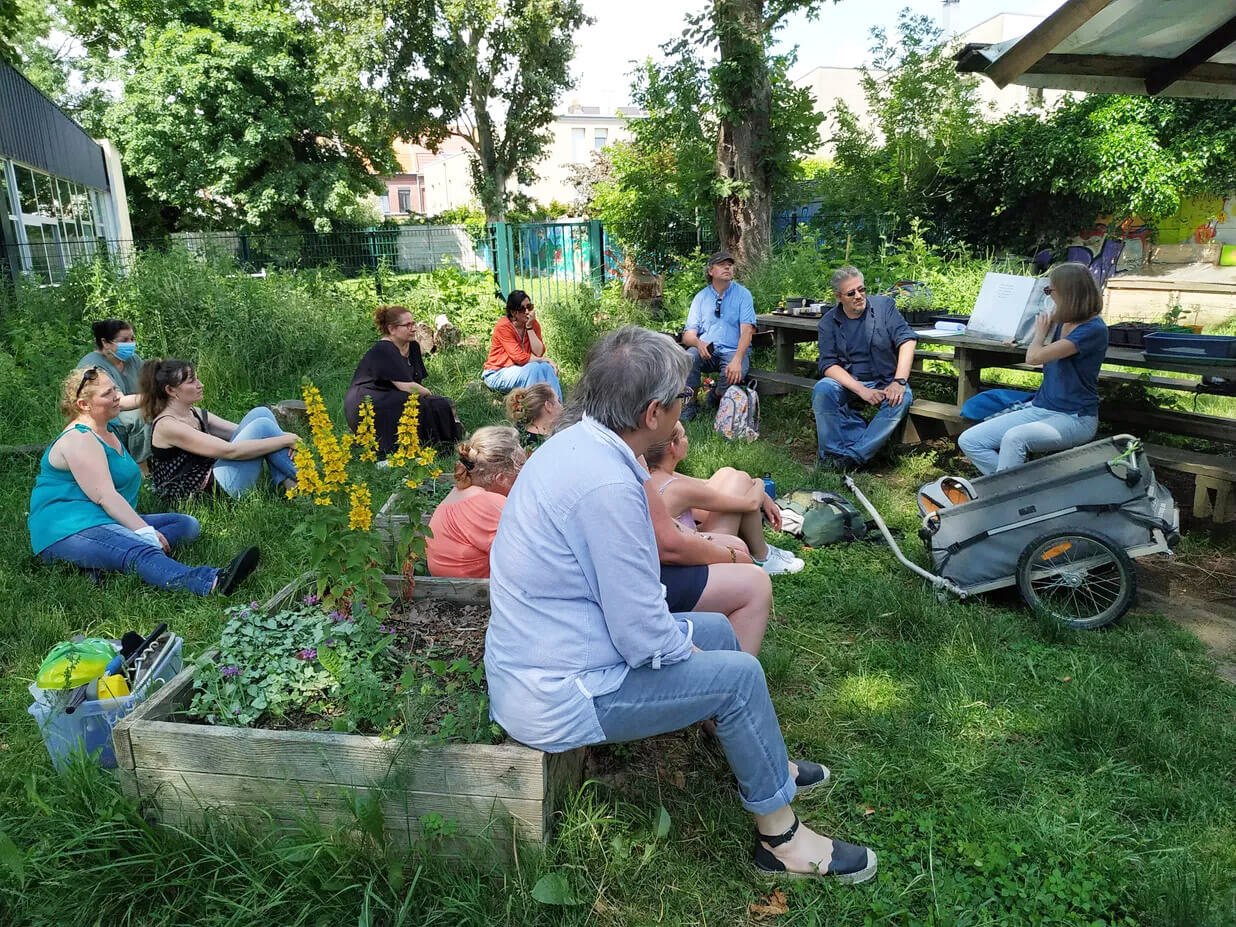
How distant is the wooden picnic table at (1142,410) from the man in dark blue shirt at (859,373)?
285mm

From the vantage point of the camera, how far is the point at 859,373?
6273mm

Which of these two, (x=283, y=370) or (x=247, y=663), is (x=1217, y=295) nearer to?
(x=283, y=370)

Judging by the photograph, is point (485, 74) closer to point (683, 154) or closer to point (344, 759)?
point (683, 154)

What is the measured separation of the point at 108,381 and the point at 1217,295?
18.8 m

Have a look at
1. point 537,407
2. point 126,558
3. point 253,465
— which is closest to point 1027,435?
point 537,407

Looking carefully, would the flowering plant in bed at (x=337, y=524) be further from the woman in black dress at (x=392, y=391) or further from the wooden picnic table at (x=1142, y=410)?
the wooden picnic table at (x=1142, y=410)

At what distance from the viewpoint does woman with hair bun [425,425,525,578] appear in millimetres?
3576

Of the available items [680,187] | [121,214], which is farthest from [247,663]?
[121,214]

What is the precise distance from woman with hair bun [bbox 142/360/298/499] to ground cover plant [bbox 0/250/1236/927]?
992 millimetres

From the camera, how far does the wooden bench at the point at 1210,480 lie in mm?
4445

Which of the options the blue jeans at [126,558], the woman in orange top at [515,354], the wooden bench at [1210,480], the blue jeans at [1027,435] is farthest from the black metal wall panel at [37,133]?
the wooden bench at [1210,480]

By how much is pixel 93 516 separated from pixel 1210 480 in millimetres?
5807

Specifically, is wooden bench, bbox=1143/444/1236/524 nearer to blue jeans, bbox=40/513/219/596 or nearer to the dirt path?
the dirt path

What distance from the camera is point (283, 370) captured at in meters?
8.95
